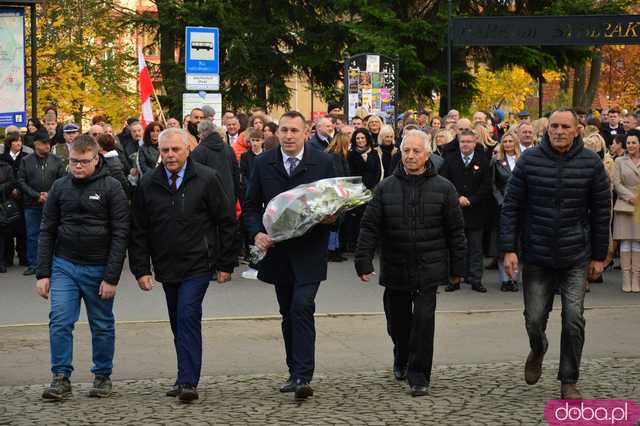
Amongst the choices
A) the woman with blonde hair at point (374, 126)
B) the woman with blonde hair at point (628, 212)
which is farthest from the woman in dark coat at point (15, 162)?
the woman with blonde hair at point (628, 212)

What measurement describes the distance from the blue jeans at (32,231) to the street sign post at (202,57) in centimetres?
478

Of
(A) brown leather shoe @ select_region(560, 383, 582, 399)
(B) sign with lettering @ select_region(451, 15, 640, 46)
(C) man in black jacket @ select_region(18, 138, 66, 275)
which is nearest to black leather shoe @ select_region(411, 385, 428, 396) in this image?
(A) brown leather shoe @ select_region(560, 383, 582, 399)

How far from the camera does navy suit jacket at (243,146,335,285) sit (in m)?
8.91

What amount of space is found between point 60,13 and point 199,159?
2878 cm

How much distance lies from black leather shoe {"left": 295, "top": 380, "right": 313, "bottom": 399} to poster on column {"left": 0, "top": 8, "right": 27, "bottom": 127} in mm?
12296

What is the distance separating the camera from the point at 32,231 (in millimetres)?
16641

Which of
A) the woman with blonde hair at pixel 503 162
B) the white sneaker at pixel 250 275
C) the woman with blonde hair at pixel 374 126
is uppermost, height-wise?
the woman with blonde hair at pixel 374 126

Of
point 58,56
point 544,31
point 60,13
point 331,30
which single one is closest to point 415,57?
point 331,30

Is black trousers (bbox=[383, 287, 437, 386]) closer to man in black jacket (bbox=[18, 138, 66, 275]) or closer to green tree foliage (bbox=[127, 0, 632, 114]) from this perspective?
man in black jacket (bbox=[18, 138, 66, 275])

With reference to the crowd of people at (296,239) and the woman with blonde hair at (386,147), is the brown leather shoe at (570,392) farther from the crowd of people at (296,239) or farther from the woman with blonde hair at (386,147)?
the woman with blonde hair at (386,147)

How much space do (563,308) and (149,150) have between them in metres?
9.10

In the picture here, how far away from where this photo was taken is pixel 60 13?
42.0 meters

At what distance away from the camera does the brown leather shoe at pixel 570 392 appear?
27.7ft

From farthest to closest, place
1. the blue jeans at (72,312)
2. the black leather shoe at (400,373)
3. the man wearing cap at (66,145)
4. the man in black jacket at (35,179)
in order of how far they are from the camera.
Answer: the man wearing cap at (66,145) → the man in black jacket at (35,179) → the black leather shoe at (400,373) → the blue jeans at (72,312)
